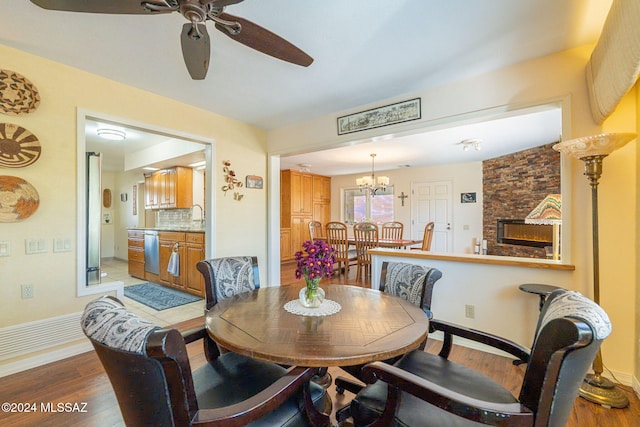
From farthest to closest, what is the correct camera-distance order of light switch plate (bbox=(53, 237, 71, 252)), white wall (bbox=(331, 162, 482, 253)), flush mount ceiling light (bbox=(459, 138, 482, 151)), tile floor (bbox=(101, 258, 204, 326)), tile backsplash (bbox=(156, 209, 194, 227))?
white wall (bbox=(331, 162, 482, 253))
tile backsplash (bbox=(156, 209, 194, 227))
flush mount ceiling light (bbox=(459, 138, 482, 151))
tile floor (bbox=(101, 258, 204, 326))
light switch plate (bbox=(53, 237, 71, 252))

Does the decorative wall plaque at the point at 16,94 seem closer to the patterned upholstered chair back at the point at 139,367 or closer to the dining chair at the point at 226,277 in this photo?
the dining chair at the point at 226,277

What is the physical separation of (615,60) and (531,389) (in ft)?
5.75

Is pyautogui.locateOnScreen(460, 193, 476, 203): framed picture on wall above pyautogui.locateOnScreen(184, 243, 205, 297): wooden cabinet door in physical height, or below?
above

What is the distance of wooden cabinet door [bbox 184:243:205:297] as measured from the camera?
3.89 metres

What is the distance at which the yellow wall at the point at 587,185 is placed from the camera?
1894 mm

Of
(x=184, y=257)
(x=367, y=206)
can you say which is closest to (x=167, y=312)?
(x=184, y=257)

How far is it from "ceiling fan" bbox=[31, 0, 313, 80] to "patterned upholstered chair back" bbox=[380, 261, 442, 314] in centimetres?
152

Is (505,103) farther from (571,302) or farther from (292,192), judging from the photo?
(292,192)

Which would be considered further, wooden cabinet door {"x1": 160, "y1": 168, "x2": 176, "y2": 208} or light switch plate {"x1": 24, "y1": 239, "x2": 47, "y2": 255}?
wooden cabinet door {"x1": 160, "y1": 168, "x2": 176, "y2": 208}

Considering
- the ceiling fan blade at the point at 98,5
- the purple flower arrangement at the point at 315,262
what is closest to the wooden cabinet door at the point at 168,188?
the ceiling fan blade at the point at 98,5

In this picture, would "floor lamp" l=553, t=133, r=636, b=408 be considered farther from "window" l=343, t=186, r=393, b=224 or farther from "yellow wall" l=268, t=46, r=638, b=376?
"window" l=343, t=186, r=393, b=224

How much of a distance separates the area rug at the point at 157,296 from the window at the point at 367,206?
4980mm

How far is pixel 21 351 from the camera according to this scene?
2.11 m

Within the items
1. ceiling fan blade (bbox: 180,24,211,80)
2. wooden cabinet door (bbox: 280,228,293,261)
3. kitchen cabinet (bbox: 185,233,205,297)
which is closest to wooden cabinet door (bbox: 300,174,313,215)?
wooden cabinet door (bbox: 280,228,293,261)
